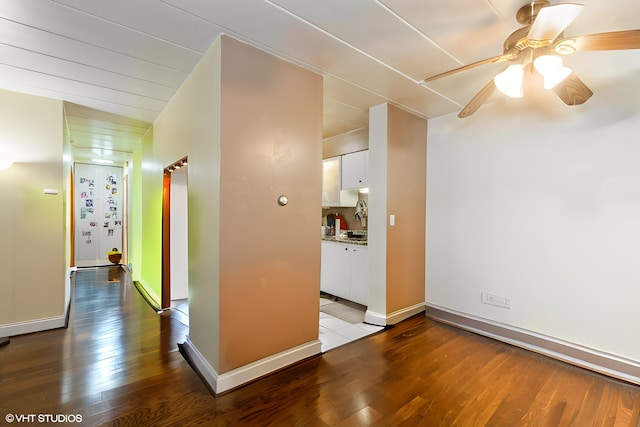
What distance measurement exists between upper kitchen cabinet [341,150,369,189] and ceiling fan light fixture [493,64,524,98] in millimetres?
2221

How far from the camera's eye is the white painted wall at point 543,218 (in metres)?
2.21

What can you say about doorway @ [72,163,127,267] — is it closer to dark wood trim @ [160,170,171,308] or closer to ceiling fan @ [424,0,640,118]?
dark wood trim @ [160,170,171,308]

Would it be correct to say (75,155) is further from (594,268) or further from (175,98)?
(594,268)

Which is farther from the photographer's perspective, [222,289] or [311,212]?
[311,212]

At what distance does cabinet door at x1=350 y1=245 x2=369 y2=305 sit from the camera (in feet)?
11.8

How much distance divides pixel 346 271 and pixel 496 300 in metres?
1.76

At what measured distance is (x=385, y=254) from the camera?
311 centimetres

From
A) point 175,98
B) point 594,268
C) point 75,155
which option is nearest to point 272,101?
point 175,98

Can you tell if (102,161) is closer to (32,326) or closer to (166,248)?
(166,248)

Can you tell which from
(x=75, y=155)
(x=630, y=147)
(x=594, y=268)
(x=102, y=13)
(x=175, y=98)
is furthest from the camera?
(x=75, y=155)

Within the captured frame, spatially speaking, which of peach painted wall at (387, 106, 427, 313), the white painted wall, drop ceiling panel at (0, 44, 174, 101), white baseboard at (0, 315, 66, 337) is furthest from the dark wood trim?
the white painted wall

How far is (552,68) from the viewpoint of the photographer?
153cm

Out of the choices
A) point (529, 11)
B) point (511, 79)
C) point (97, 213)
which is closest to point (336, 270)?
point (511, 79)

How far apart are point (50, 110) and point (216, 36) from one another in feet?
8.02
